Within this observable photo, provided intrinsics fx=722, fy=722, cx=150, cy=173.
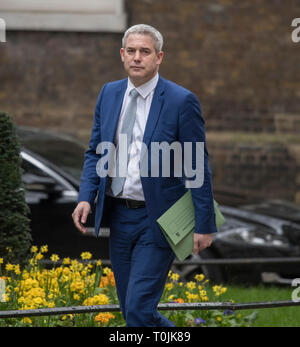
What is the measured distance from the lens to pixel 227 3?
37.3 ft

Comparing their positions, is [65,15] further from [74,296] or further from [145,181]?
[145,181]

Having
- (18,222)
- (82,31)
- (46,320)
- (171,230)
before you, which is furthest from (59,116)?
(171,230)

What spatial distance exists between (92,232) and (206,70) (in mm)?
5698

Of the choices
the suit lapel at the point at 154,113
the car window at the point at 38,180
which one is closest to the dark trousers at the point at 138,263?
the suit lapel at the point at 154,113

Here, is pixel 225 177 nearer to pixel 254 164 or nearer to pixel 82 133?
pixel 254 164

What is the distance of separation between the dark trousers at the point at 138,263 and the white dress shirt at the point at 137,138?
0.31ft

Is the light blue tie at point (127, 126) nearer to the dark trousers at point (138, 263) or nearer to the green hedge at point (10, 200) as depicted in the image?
the dark trousers at point (138, 263)

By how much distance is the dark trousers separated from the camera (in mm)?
3627

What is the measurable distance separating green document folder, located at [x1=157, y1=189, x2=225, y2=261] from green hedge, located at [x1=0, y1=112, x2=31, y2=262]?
182 cm

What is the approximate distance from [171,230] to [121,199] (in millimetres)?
337

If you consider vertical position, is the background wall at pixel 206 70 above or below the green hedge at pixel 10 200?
above

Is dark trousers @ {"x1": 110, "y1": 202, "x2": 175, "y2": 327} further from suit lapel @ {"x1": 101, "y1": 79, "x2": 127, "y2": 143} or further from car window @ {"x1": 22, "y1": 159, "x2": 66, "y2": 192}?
car window @ {"x1": 22, "y1": 159, "x2": 66, "y2": 192}

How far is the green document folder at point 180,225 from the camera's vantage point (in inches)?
142

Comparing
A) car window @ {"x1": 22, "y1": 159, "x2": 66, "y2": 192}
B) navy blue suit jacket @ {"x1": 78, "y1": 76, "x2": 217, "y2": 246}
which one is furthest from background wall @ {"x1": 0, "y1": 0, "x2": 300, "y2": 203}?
navy blue suit jacket @ {"x1": 78, "y1": 76, "x2": 217, "y2": 246}
